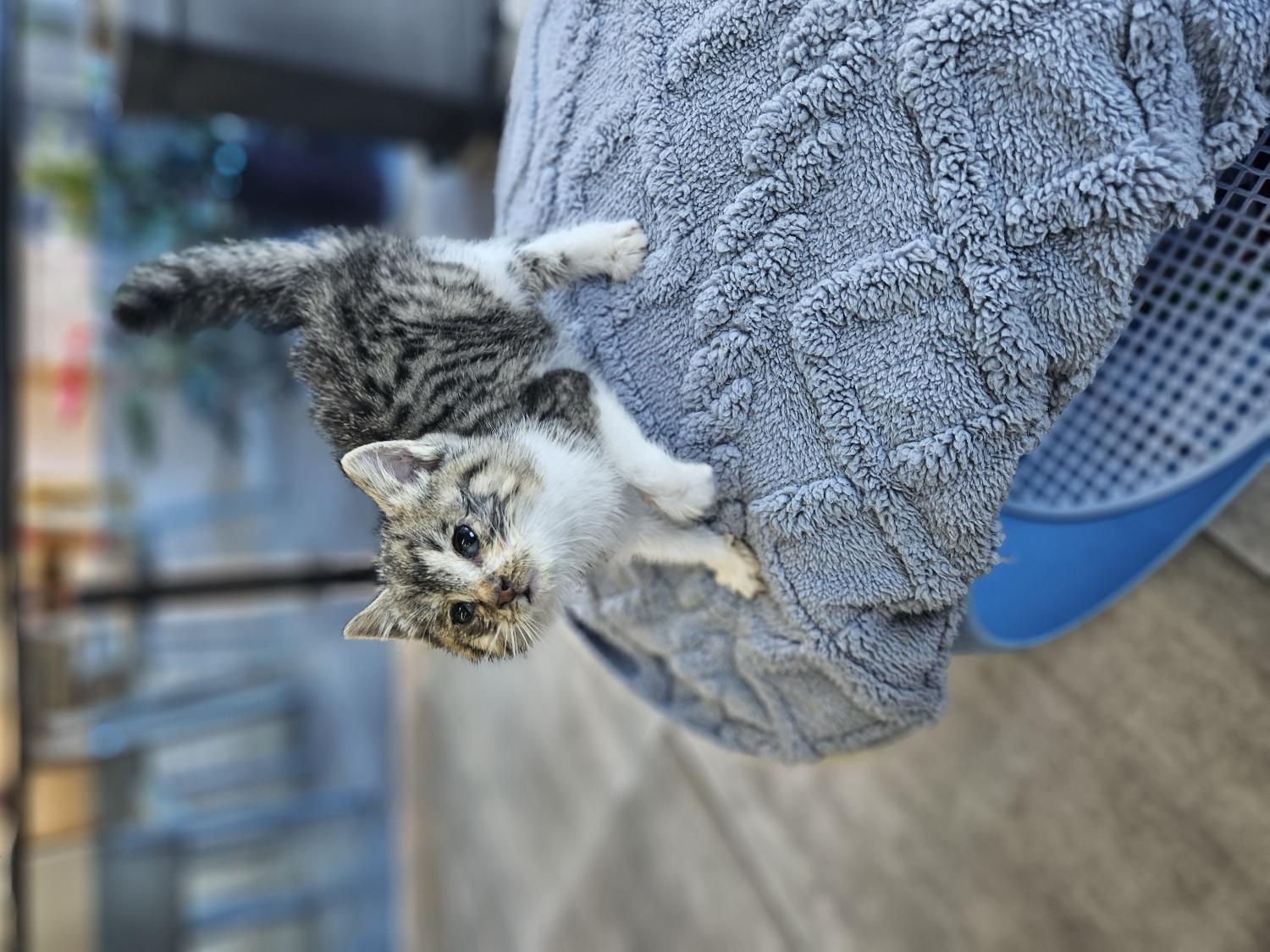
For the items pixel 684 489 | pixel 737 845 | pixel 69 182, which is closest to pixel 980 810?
pixel 737 845

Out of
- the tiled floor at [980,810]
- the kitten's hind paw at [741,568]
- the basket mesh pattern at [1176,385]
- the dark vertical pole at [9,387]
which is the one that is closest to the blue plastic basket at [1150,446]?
the basket mesh pattern at [1176,385]

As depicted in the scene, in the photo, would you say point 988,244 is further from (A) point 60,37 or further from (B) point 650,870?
(A) point 60,37

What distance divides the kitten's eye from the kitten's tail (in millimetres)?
348

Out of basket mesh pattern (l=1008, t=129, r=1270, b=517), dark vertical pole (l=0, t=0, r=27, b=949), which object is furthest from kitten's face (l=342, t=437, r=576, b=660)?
dark vertical pole (l=0, t=0, r=27, b=949)

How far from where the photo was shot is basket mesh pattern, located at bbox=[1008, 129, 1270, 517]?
1.00m

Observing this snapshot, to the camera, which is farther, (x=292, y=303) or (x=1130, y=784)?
(x=1130, y=784)

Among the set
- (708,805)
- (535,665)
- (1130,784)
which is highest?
(1130,784)

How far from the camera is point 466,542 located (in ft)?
3.23

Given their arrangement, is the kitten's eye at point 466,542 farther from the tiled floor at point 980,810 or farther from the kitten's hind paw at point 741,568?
the tiled floor at point 980,810

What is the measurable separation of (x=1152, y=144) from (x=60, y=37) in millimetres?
3429

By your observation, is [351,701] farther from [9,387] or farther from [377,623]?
[377,623]

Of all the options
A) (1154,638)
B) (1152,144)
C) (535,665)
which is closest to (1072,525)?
(1154,638)

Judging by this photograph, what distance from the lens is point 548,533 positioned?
980 mm

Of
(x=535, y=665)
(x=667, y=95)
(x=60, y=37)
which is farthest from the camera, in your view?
(x=60, y=37)
